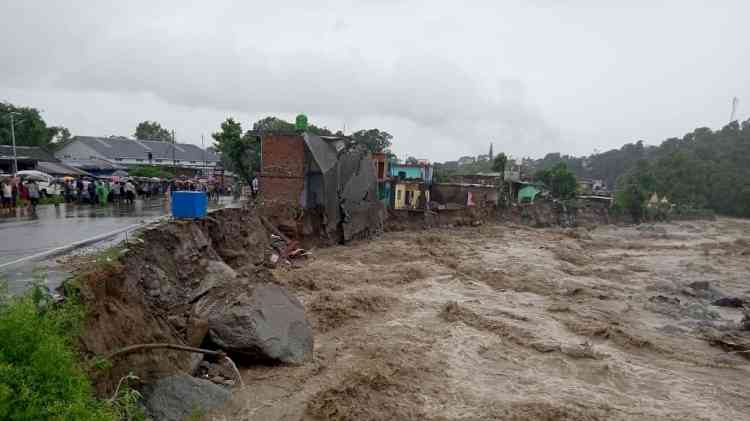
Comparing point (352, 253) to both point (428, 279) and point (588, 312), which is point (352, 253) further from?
point (588, 312)

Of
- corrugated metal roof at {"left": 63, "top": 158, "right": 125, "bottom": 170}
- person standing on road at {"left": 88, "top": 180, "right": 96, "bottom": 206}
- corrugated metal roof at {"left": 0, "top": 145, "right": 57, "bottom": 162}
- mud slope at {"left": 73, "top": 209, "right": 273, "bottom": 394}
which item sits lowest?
mud slope at {"left": 73, "top": 209, "right": 273, "bottom": 394}

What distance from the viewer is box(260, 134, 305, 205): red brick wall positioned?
20247mm

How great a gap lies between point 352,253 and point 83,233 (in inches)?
447

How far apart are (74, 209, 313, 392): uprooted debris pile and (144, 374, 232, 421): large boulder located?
244 millimetres

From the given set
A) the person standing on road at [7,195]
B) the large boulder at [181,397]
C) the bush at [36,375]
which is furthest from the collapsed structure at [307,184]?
the bush at [36,375]

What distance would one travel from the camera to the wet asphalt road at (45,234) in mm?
7023

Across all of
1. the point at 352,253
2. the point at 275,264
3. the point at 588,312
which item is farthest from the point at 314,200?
the point at 588,312

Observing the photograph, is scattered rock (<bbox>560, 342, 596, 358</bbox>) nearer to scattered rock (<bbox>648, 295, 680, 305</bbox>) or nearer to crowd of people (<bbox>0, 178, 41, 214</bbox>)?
scattered rock (<bbox>648, 295, 680, 305</bbox>)

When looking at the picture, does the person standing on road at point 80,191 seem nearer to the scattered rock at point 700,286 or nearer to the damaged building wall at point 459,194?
the damaged building wall at point 459,194

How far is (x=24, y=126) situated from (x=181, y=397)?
44.7m

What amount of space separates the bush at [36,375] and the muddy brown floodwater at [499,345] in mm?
2847

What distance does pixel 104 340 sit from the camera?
6047 mm

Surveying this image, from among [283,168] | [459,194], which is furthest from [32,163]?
[459,194]

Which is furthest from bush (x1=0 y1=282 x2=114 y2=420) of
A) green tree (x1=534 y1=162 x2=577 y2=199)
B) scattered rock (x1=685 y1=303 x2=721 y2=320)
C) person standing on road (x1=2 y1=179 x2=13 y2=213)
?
green tree (x1=534 y1=162 x2=577 y2=199)
